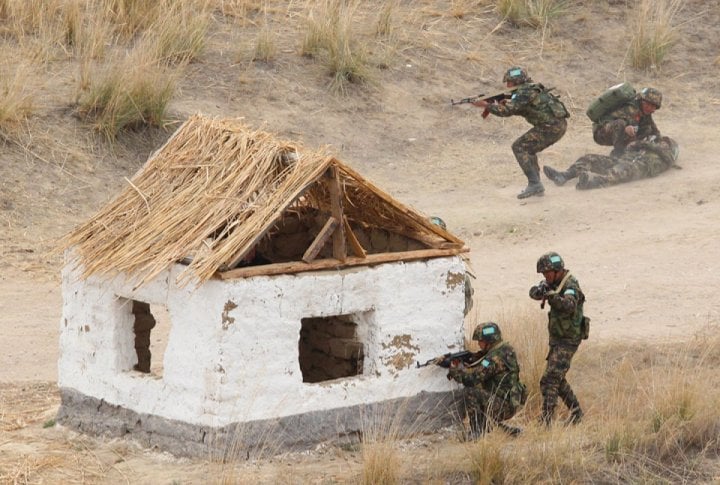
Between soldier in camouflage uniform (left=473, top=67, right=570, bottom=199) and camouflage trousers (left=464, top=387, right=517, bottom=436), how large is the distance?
21.4ft

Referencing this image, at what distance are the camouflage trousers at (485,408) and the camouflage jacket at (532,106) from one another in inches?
257

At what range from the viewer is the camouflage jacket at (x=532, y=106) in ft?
49.3

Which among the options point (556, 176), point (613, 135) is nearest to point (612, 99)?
point (613, 135)

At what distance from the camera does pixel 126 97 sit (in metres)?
15.8

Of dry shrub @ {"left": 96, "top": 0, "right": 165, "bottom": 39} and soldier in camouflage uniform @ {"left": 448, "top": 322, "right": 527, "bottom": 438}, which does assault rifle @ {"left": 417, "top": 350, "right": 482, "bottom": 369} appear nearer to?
soldier in camouflage uniform @ {"left": 448, "top": 322, "right": 527, "bottom": 438}

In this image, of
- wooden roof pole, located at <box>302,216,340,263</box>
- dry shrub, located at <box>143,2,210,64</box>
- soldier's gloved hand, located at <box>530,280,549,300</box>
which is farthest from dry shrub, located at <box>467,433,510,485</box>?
dry shrub, located at <box>143,2,210,64</box>

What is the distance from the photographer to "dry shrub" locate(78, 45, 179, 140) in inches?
623

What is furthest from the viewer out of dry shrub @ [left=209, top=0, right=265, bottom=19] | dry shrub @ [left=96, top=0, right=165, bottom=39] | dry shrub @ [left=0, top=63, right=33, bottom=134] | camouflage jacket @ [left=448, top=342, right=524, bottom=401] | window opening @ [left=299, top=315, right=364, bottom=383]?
dry shrub @ [left=209, top=0, right=265, bottom=19]

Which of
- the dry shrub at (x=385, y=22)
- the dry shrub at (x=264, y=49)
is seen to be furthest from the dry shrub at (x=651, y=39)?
the dry shrub at (x=264, y=49)

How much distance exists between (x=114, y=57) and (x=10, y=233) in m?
3.59

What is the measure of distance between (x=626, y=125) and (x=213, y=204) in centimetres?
826

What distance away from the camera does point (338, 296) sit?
8688mm

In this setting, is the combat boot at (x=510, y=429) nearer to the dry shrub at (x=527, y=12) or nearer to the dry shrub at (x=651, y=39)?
the dry shrub at (x=651, y=39)

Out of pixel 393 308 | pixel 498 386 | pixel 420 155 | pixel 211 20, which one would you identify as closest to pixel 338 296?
pixel 393 308
